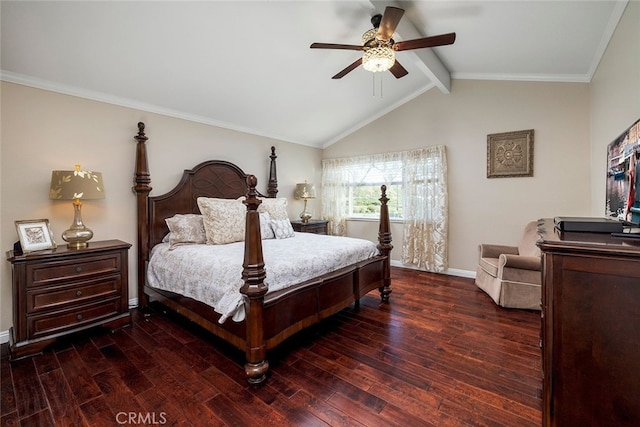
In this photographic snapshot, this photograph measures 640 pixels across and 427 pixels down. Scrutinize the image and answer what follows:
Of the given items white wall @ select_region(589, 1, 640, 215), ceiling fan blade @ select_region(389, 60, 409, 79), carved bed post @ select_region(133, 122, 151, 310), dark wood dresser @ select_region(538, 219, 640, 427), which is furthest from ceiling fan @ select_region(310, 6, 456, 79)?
carved bed post @ select_region(133, 122, 151, 310)

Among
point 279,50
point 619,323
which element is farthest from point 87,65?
point 619,323

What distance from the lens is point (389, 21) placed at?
2045 millimetres

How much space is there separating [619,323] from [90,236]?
3597mm

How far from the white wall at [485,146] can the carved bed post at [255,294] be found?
3.48m

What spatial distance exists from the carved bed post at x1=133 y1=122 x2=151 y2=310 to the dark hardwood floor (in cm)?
44

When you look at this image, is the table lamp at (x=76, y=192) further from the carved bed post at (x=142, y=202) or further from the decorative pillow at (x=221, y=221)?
the decorative pillow at (x=221, y=221)

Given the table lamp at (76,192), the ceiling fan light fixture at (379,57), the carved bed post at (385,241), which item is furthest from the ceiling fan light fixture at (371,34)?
the table lamp at (76,192)

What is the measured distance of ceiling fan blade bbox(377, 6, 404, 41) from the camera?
1933 millimetres

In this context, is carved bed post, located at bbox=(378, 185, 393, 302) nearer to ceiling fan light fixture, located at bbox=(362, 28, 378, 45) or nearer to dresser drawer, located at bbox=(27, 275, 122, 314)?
ceiling fan light fixture, located at bbox=(362, 28, 378, 45)

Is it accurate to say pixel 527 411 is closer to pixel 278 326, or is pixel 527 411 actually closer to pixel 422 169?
pixel 278 326

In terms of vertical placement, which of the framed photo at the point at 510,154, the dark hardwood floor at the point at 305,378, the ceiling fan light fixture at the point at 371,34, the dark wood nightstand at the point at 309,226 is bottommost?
the dark hardwood floor at the point at 305,378

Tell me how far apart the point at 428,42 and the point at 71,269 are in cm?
356

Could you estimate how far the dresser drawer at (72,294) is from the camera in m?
2.15

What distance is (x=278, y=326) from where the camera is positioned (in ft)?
6.45
